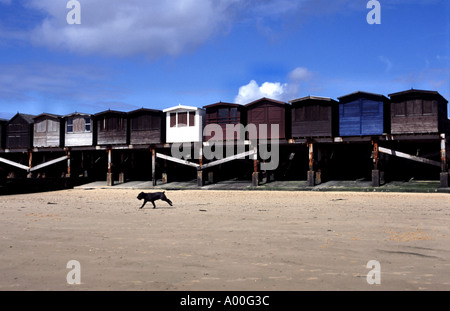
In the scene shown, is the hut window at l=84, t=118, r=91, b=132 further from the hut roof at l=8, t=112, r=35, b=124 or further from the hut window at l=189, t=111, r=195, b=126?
the hut window at l=189, t=111, r=195, b=126

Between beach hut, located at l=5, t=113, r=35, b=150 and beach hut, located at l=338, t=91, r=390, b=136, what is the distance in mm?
29303

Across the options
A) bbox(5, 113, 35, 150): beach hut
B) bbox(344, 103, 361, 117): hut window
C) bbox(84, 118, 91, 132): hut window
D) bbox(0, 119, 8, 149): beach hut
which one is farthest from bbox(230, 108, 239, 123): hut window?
bbox(0, 119, 8, 149): beach hut

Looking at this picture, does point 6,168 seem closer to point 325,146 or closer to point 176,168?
point 176,168

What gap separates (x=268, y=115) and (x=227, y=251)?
2406 cm

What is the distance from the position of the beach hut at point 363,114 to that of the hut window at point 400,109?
2.71 feet

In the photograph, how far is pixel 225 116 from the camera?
107 feet

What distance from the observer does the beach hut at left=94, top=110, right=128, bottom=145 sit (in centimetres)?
3669

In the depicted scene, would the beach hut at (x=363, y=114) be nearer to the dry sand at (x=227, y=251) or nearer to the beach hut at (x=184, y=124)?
the beach hut at (x=184, y=124)

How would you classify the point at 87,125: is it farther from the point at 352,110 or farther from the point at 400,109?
the point at 400,109

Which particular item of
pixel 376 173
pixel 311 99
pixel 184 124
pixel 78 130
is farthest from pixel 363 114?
pixel 78 130

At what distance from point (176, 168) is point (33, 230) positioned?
93.7 ft

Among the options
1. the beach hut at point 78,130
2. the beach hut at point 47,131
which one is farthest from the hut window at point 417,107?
the beach hut at point 47,131
